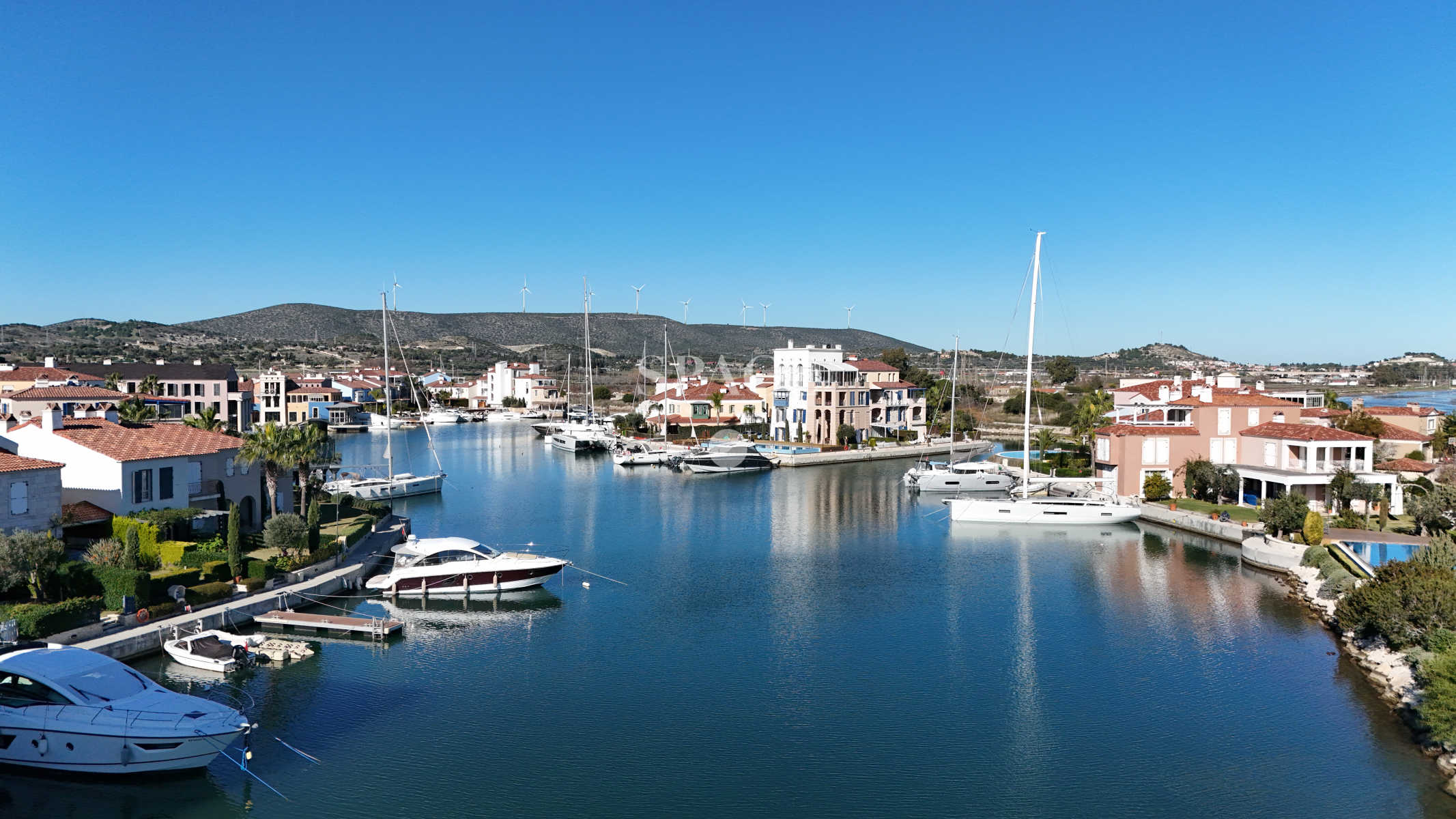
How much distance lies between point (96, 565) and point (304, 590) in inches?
242

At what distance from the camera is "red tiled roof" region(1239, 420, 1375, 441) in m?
42.9

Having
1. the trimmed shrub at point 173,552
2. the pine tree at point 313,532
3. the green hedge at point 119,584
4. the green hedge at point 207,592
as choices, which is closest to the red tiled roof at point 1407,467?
the pine tree at point 313,532

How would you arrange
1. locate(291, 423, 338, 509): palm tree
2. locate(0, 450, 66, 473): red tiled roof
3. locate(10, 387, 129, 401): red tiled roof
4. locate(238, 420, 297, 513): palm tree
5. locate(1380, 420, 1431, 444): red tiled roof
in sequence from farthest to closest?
locate(10, 387, 129, 401): red tiled roof
locate(1380, 420, 1431, 444): red tiled roof
locate(291, 423, 338, 509): palm tree
locate(238, 420, 297, 513): palm tree
locate(0, 450, 66, 473): red tiled roof

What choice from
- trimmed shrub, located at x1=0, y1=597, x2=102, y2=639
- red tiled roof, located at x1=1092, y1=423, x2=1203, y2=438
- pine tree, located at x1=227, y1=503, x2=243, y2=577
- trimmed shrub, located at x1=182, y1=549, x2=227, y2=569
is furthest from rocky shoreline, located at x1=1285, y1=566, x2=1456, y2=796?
trimmed shrub, located at x1=182, y1=549, x2=227, y2=569

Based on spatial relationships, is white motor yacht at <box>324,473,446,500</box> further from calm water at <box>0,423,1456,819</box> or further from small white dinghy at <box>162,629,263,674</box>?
small white dinghy at <box>162,629,263,674</box>

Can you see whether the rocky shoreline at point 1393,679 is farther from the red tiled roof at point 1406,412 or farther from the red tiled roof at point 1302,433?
the red tiled roof at point 1406,412

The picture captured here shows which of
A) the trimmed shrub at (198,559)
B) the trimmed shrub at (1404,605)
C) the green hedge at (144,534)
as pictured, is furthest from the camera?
the trimmed shrub at (198,559)

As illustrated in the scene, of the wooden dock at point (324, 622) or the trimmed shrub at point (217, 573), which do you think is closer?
the wooden dock at point (324, 622)

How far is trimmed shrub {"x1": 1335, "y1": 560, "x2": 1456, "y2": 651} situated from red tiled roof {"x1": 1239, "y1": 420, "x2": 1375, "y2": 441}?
793 inches

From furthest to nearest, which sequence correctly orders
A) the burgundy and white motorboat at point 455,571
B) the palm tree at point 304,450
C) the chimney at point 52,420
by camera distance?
the palm tree at point 304,450 < the burgundy and white motorboat at point 455,571 < the chimney at point 52,420

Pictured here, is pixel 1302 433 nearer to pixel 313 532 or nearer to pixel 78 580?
pixel 313 532

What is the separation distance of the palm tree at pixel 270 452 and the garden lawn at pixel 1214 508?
3918 centimetres

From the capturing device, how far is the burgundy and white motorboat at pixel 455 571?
103 ft

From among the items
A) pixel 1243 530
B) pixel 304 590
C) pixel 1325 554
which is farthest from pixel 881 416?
pixel 304 590
